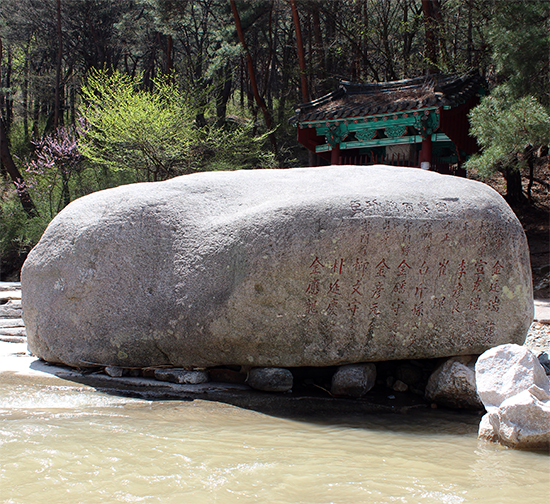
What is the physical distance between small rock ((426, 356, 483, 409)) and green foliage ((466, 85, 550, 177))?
418cm

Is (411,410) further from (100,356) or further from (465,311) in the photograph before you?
(100,356)

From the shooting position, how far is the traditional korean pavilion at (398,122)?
10.8 m

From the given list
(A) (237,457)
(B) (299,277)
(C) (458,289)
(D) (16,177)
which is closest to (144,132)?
(D) (16,177)

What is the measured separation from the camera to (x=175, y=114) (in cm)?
1327

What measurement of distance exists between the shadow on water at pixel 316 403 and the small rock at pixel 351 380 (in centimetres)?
7

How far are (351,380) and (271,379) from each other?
2.17 ft

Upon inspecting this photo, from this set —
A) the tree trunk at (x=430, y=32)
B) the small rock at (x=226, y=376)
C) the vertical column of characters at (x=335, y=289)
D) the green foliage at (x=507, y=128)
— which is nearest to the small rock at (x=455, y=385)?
the vertical column of characters at (x=335, y=289)

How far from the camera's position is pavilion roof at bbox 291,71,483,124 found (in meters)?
10.6

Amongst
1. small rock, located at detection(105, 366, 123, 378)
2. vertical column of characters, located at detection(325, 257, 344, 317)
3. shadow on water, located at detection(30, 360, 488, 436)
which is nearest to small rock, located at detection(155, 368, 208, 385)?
shadow on water, located at detection(30, 360, 488, 436)

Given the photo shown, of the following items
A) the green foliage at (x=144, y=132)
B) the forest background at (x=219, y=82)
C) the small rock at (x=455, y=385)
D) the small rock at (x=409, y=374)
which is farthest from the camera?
the green foliage at (x=144, y=132)

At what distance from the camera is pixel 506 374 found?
344 cm

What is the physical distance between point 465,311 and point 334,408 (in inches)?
51.6

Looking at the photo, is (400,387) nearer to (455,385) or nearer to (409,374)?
(409,374)

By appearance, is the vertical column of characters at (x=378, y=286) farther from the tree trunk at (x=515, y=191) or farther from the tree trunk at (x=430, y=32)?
the tree trunk at (x=515, y=191)
